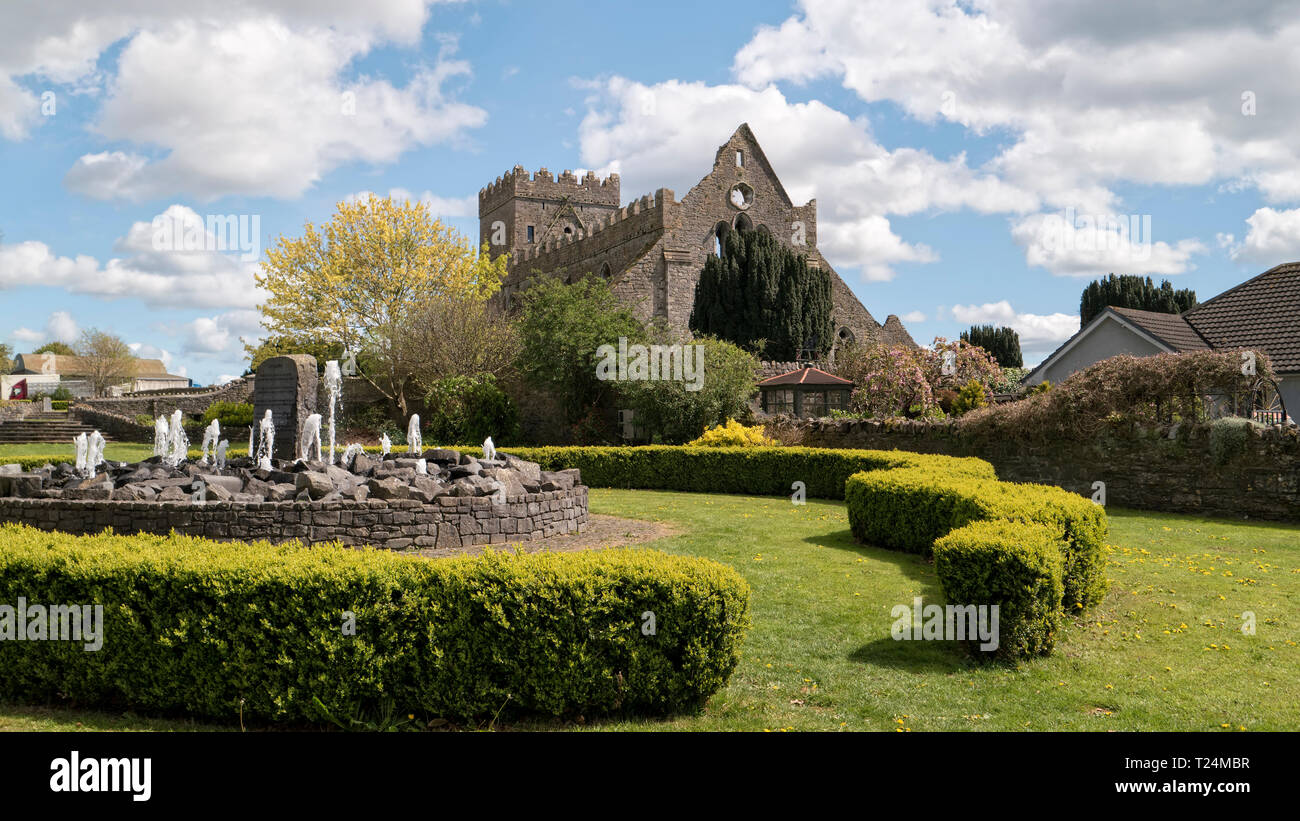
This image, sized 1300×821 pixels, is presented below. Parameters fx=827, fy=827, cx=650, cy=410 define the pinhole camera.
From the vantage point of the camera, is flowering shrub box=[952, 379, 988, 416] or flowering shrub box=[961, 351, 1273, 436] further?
flowering shrub box=[952, 379, 988, 416]

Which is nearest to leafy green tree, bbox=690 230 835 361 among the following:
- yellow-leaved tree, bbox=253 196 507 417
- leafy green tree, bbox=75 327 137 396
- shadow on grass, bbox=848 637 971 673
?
yellow-leaved tree, bbox=253 196 507 417

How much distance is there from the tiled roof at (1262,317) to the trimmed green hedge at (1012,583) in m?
19.4


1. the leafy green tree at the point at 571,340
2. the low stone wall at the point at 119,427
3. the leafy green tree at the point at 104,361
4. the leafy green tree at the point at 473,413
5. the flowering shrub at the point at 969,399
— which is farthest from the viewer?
the leafy green tree at the point at 104,361

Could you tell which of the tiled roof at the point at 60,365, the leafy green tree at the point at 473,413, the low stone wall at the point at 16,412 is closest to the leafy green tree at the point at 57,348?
the tiled roof at the point at 60,365

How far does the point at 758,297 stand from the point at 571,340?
1287cm

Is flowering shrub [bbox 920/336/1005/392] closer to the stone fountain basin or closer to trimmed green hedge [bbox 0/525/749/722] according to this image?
the stone fountain basin

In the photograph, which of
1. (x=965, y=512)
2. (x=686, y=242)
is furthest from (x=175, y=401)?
(x=965, y=512)

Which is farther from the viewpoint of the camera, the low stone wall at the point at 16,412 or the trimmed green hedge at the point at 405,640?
the low stone wall at the point at 16,412

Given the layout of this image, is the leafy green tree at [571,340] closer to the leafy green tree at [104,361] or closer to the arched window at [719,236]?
the arched window at [719,236]

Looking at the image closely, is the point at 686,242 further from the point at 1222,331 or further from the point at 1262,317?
the point at 1262,317

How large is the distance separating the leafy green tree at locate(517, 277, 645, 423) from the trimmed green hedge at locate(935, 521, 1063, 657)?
18738mm

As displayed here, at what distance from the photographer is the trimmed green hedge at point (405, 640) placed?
5336mm

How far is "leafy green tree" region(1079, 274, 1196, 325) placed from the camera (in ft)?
155

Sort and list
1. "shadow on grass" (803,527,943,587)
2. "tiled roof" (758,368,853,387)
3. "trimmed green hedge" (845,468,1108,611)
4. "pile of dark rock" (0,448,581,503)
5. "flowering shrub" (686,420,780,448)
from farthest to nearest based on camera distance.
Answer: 1. "tiled roof" (758,368,853,387)
2. "flowering shrub" (686,420,780,448)
3. "pile of dark rock" (0,448,581,503)
4. "shadow on grass" (803,527,943,587)
5. "trimmed green hedge" (845,468,1108,611)
